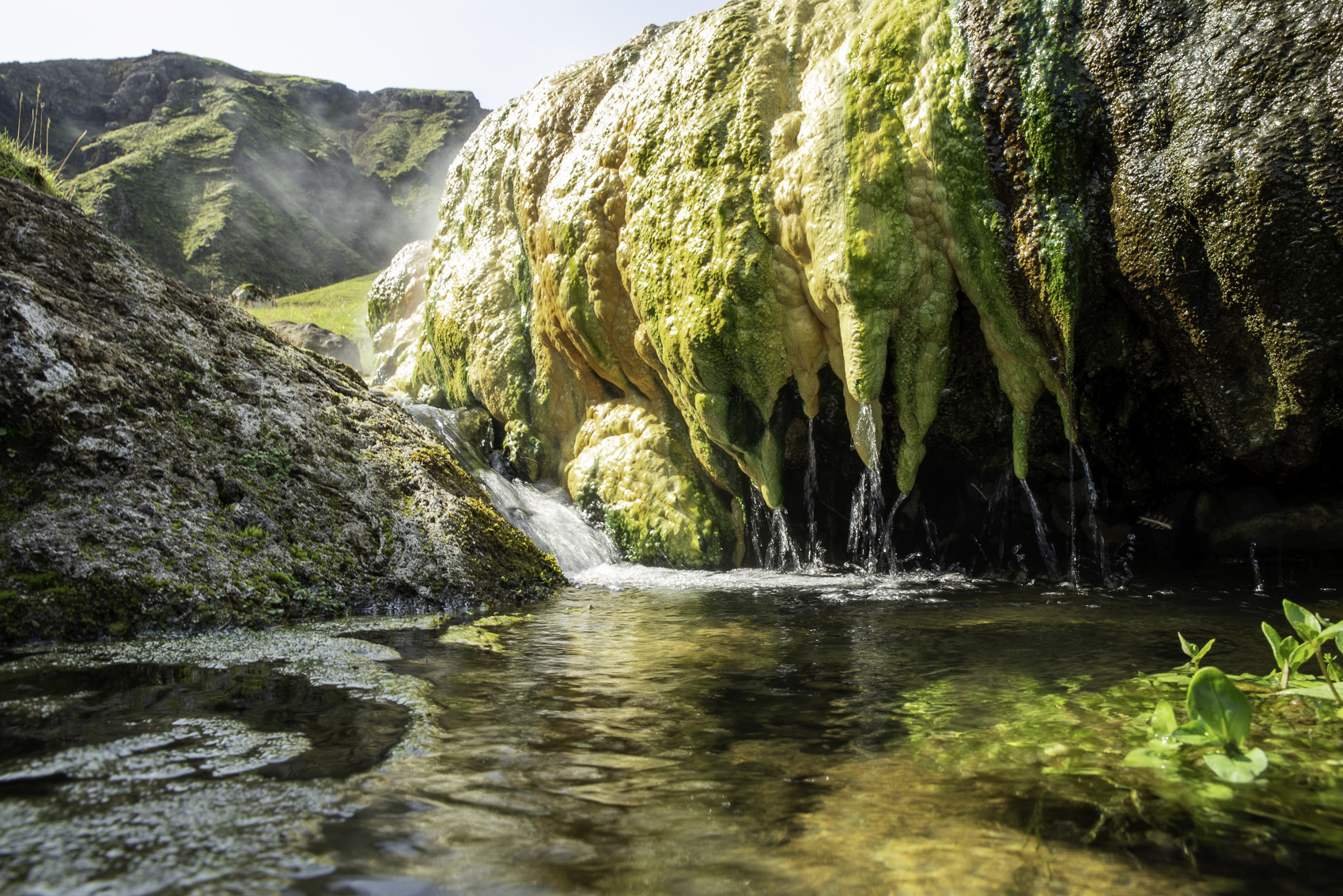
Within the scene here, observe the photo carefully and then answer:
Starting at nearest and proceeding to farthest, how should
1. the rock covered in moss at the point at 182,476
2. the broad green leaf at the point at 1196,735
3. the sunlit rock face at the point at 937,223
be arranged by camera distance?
the broad green leaf at the point at 1196,735
the rock covered in moss at the point at 182,476
the sunlit rock face at the point at 937,223

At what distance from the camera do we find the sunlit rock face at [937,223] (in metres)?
4.37

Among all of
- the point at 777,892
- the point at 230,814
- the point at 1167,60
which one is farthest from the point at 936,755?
the point at 1167,60

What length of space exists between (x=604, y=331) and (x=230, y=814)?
22.5ft

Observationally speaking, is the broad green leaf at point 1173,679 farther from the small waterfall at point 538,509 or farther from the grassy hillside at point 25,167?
the grassy hillside at point 25,167

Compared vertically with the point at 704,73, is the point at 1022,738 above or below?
below

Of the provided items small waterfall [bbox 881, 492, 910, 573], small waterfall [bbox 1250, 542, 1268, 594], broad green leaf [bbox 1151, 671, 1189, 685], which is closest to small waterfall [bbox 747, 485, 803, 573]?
small waterfall [bbox 881, 492, 910, 573]

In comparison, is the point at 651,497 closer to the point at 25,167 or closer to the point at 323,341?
the point at 25,167

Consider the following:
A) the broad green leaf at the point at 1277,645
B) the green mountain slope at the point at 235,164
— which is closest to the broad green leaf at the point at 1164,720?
the broad green leaf at the point at 1277,645

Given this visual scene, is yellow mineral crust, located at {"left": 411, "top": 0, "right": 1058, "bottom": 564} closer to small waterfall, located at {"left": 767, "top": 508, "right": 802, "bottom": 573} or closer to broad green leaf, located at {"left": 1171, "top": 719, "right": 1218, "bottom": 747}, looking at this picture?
small waterfall, located at {"left": 767, "top": 508, "right": 802, "bottom": 573}

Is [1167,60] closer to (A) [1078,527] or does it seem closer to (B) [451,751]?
(A) [1078,527]

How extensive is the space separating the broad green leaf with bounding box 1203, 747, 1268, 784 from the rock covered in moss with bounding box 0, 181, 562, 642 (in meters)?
3.90

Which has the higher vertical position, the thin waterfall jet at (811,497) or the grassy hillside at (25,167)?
the grassy hillside at (25,167)

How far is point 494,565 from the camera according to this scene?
16.7ft

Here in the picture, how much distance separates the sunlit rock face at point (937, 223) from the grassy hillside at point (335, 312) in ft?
37.3
